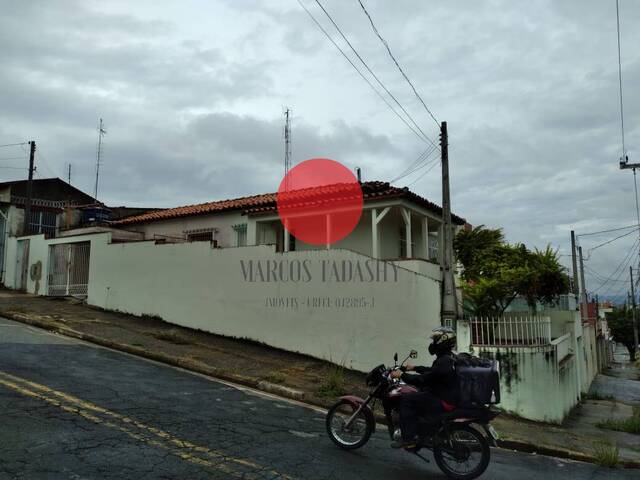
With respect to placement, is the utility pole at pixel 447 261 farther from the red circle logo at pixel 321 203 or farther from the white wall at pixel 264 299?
the red circle logo at pixel 321 203

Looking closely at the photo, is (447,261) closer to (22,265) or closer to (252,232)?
(252,232)

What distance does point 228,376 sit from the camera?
9234 mm

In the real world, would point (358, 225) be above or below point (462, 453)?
above

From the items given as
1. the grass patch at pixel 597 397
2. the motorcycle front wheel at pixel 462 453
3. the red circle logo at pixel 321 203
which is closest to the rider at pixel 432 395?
the motorcycle front wheel at pixel 462 453

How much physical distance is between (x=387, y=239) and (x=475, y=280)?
3.35 m

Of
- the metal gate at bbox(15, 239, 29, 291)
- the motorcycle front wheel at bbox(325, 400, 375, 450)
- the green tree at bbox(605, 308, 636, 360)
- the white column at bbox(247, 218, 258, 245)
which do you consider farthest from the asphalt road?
the green tree at bbox(605, 308, 636, 360)

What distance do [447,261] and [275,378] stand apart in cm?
438

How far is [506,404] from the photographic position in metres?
9.69

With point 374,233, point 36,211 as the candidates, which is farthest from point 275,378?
point 36,211

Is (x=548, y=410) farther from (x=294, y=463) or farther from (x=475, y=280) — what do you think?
(x=294, y=463)

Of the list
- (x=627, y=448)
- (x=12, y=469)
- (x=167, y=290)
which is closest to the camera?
(x=12, y=469)

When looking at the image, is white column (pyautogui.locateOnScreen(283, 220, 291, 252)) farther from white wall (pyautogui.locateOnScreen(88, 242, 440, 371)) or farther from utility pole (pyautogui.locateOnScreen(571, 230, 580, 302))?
utility pole (pyautogui.locateOnScreen(571, 230, 580, 302))

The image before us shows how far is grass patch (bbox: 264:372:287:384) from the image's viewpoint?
9082 millimetres

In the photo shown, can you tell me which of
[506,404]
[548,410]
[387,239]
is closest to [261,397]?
[506,404]
